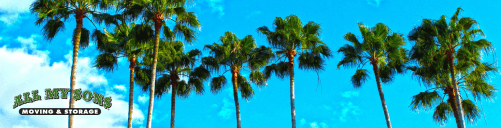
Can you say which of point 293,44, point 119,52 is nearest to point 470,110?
point 293,44

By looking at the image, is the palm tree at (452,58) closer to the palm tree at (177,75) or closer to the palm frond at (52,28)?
the palm tree at (177,75)

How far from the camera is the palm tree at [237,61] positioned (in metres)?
26.8

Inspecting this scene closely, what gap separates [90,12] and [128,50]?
6016mm

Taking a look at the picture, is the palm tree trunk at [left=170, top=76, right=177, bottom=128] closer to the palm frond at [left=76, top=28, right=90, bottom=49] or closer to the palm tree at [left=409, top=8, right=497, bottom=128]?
the palm frond at [left=76, top=28, right=90, bottom=49]

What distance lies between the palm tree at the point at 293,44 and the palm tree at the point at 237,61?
114 cm

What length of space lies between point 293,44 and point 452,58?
8.15m

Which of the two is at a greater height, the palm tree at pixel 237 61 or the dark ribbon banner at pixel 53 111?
the palm tree at pixel 237 61

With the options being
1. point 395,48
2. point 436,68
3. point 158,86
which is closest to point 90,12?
point 158,86

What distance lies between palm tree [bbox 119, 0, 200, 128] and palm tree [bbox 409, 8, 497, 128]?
38.6 ft

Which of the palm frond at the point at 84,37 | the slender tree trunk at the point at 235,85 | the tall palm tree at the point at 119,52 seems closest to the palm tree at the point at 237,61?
the slender tree trunk at the point at 235,85

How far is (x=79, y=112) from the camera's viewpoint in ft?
60.4

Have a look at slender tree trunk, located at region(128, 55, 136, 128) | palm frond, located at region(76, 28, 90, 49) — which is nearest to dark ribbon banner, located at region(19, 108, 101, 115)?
palm frond, located at region(76, 28, 90, 49)

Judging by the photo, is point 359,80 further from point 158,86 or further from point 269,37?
point 158,86

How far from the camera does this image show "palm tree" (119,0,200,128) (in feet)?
66.5
